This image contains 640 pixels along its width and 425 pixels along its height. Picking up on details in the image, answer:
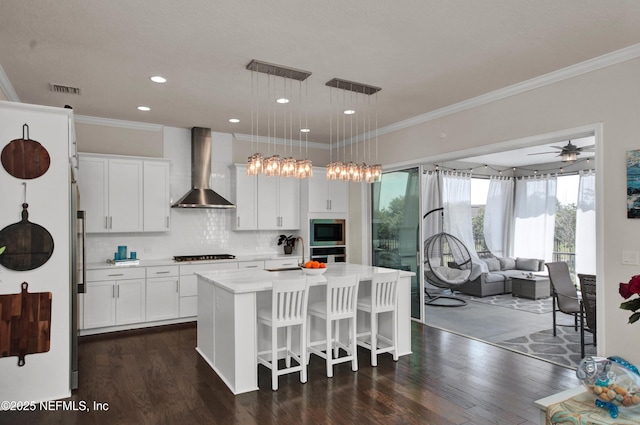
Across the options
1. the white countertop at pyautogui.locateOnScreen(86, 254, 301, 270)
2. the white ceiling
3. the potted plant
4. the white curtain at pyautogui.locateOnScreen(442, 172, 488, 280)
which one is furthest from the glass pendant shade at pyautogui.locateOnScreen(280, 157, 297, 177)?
the white curtain at pyautogui.locateOnScreen(442, 172, 488, 280)

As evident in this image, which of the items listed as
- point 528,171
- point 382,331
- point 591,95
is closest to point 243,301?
point 382,331

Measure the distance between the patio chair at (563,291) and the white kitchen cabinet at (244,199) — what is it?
4263 millimetres

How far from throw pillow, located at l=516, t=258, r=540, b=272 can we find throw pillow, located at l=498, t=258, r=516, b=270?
88mm

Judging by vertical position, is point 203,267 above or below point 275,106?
below

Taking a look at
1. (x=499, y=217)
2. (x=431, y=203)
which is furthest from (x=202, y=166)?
(x=499, y=217)

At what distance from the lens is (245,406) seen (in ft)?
10.5

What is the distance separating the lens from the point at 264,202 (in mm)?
6695

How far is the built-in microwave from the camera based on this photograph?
688 cm

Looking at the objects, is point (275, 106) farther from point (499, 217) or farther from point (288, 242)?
point (499, 217)

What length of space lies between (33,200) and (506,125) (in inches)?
181

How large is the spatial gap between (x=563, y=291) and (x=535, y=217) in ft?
14.5

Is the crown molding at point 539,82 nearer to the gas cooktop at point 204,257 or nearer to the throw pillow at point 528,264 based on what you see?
the gas cooktop at point 204,257

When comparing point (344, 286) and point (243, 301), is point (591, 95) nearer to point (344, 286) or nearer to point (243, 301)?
point (344, 286)

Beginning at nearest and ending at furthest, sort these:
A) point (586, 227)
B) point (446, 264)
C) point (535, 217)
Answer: point (586, 227) → point (446, 264) → point (535, 217)
